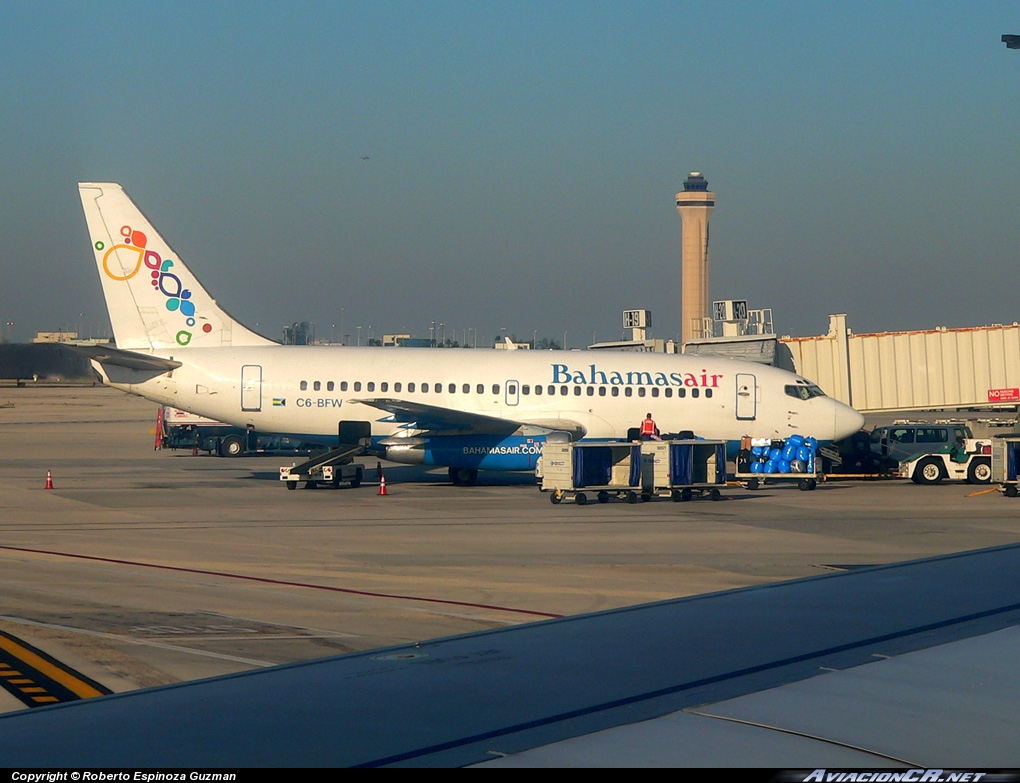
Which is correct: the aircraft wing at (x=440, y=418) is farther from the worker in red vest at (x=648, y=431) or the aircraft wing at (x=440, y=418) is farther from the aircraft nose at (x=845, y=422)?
the aircraft nose at (x=845, y=422)

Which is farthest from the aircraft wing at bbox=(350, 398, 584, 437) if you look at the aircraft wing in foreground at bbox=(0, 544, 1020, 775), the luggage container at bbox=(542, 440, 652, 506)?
the aircraft wing in foreground at bbox=(0, 544, 1020, 775)

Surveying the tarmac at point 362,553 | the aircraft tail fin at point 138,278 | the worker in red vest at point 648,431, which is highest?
the aircraft tail fin at point 138,278

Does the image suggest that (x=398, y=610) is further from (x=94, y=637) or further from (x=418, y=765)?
(x=418, y=765)

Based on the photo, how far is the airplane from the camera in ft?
104

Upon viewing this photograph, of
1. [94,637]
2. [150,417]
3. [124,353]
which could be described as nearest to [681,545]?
[94,637]

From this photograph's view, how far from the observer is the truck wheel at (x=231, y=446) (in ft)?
152

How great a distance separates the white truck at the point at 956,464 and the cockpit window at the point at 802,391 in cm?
351

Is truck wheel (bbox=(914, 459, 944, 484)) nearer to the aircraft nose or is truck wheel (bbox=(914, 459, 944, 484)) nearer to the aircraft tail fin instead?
the aircraft nose

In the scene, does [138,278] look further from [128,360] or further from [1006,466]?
[1006,466]

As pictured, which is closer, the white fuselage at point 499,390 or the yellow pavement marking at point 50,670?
the yellow pavement marking at point 50,670

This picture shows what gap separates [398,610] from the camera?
13977mm

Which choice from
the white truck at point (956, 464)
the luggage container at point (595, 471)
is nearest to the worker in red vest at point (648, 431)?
the luggage container at point (595, 471)

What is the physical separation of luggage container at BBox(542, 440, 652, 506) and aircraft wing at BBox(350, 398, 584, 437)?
3614mm
